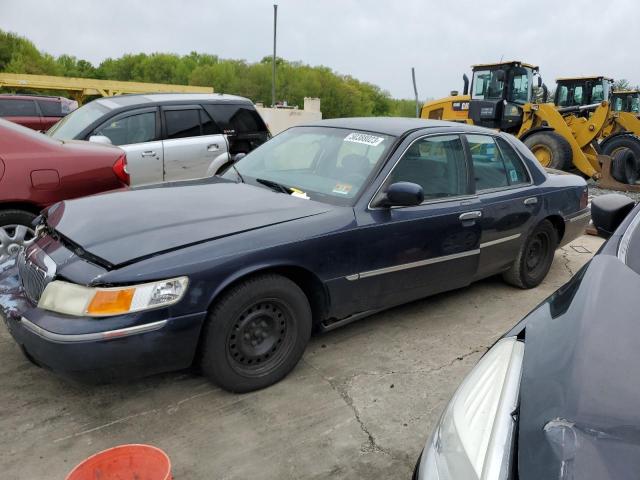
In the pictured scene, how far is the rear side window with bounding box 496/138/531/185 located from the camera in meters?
4.54

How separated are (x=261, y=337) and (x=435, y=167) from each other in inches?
74.7

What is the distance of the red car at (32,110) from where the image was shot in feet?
40.9

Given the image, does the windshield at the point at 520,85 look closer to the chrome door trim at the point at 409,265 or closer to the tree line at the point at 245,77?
the chrome door trim at the point at 409,265

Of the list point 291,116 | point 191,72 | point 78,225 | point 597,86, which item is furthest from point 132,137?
point 191,72

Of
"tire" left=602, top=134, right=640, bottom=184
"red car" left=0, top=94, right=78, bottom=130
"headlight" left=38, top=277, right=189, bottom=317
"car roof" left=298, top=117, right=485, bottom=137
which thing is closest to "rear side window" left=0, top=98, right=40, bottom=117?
"red car" left=0, top=94, right=78, bottom=130

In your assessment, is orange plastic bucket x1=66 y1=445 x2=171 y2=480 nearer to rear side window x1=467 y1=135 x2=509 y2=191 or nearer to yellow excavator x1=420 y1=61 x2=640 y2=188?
rear side window x1=467 y1=135 x2=509 y2=191

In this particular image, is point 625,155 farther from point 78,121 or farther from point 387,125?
point 78,121

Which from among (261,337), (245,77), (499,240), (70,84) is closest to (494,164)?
(499,240)

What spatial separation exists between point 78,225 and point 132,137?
3.95 meters

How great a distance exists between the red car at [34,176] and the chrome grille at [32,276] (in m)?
1.11

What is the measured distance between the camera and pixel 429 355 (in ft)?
11.8

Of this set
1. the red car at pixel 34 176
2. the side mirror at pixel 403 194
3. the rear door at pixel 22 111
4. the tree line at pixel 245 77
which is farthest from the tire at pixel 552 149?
the tree line at pixel 245 77

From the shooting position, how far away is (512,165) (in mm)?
4598

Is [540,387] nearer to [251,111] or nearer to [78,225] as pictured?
[78,225]
